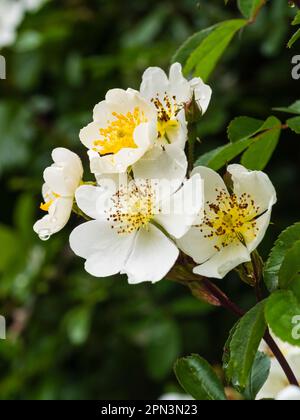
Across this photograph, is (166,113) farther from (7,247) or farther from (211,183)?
(7,247)

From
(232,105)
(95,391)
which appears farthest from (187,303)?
(232,105)

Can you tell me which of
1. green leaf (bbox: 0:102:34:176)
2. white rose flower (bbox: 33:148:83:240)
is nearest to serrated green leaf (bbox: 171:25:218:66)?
white rose flower (bbox: 33:148:83:240)

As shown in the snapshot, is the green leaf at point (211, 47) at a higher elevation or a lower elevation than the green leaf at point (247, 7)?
lower

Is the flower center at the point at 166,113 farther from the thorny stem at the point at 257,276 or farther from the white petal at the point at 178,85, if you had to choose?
the thorny stem at the point at 257,276

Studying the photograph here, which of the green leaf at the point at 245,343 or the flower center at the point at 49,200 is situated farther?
the flower center at the point at 49,200

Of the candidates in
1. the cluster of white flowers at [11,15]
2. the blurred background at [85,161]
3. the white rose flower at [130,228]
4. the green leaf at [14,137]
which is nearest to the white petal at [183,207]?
the white rose flower at [130,228]

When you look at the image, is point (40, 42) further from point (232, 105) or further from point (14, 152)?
point (232, 105)
